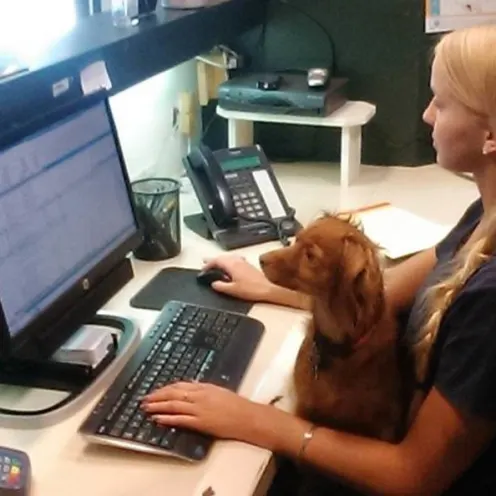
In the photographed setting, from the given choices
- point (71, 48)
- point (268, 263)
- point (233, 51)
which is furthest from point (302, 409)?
point (233, 51)

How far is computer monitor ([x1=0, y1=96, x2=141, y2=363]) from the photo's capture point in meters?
1.24

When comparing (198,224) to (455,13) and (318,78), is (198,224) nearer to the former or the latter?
(318,78)

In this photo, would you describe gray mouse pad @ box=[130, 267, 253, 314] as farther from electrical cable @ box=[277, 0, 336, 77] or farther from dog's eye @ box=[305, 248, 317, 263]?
electrical cable @ box=[277, 0, 336, 77]

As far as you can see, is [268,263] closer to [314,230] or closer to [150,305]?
[314,230]

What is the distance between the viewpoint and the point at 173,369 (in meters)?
1.39

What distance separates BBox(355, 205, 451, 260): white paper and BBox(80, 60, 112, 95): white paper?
2.04 ft

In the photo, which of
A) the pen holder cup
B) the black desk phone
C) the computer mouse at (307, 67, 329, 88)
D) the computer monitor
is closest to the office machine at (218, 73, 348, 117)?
the computer mouse at (307, 67, 329, 88)

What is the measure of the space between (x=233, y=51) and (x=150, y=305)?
1111mm

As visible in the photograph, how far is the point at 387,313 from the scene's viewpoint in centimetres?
140

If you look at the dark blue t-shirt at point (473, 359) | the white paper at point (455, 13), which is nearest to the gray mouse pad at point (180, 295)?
the dark blue t-shirt at point (473, 359)

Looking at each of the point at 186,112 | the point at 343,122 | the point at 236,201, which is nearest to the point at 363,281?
the point at 236,201

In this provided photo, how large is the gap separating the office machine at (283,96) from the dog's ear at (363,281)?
100 centimetres

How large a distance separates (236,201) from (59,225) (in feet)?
2.40

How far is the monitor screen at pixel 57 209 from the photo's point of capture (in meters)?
1.24
